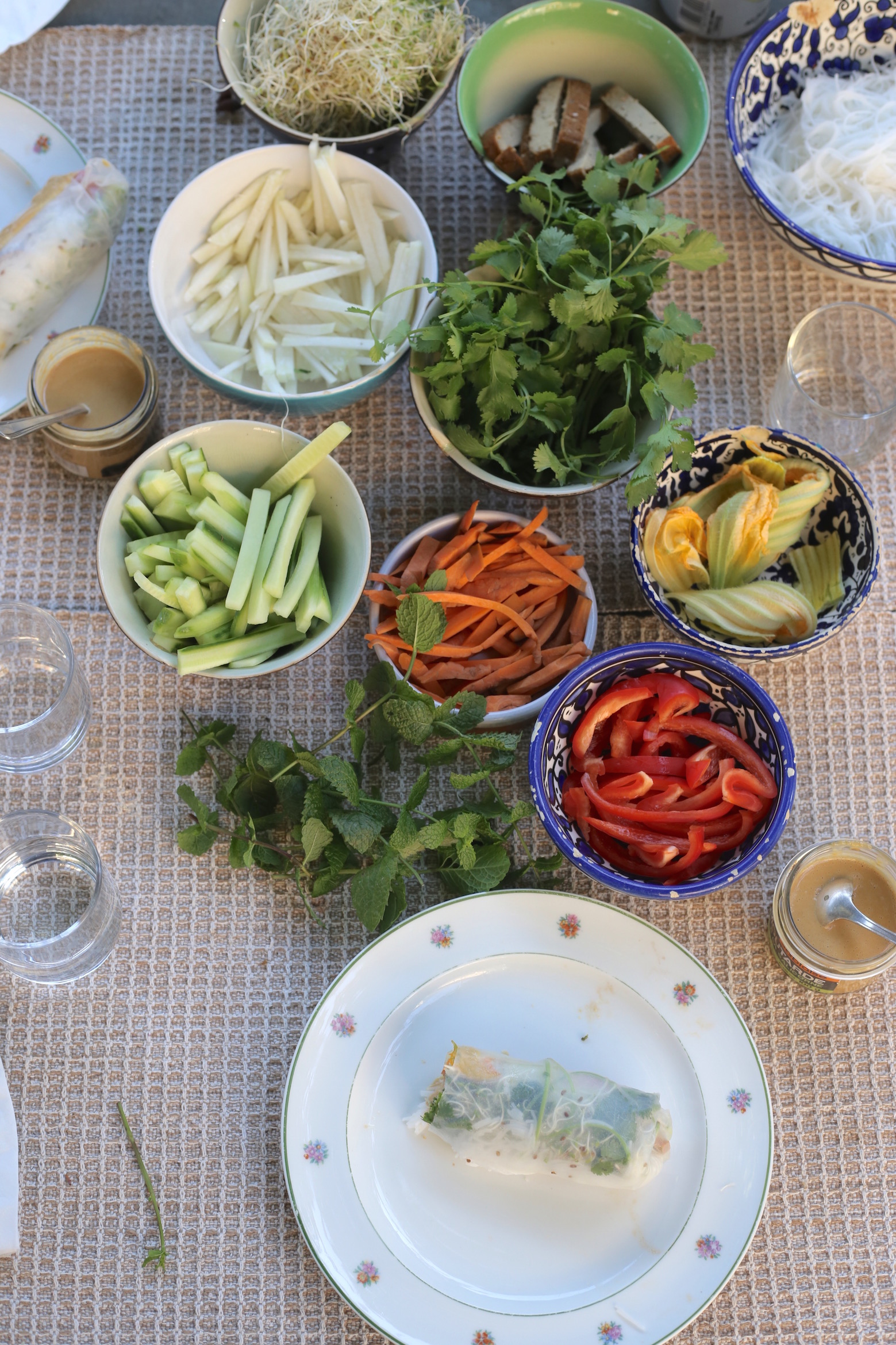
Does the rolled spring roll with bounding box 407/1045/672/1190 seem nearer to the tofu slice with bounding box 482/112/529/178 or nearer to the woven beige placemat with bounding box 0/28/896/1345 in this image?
the woven beige placemat with bounding box 0/28/896/1345

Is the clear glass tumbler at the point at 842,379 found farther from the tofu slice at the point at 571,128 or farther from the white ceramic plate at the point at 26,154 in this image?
the white ceramic plate at the point at 26,154

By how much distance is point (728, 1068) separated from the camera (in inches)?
56.2

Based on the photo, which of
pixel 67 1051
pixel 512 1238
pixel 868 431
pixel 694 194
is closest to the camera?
pixel 512 1238

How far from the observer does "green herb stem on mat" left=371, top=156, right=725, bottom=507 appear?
56.8 inches

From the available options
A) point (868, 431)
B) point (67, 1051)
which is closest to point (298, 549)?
point (67, 1051)

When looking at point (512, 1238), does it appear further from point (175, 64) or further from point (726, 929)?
point (175, 64)

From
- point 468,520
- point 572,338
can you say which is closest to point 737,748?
point 468,520

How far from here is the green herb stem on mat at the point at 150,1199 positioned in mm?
1423

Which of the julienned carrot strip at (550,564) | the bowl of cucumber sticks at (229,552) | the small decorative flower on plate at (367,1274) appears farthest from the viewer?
the julienned carrot strip at (550,564)

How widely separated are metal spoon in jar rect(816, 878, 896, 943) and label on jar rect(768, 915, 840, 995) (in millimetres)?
62

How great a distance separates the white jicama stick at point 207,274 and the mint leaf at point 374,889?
0.83 meters

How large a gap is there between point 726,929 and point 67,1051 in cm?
88

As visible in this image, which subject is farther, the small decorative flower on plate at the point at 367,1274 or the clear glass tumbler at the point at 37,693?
the clear glass tumbler at the point at 37,693

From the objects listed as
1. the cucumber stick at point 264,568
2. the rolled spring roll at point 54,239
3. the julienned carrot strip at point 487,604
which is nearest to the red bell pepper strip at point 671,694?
the julienned carrot strip at point 487,604
